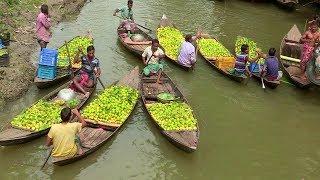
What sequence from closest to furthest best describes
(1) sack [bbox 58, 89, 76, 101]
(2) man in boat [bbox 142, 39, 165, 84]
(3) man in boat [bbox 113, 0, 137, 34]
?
(1) sack [bbox 58, 89, 76, 101]
(2) man in boat [bbox 142, 39, 165, 84]
(3) man in boat [bbox 113, 0, 137, 34]

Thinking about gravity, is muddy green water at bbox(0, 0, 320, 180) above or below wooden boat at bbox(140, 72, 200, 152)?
below

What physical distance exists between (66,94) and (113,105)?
1.43 metres

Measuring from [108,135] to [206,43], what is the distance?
7.18 meters

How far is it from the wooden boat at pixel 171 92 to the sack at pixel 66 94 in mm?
2089

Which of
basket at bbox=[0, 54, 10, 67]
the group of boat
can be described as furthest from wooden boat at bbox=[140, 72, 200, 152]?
basket at bbox=[0, 54, 10, 67]

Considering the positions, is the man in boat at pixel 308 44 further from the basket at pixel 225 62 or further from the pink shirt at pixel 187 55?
the pink shirt at pixel 187 55

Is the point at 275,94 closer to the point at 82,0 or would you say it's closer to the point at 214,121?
the point at 214,121

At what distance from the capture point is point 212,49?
53.0ft

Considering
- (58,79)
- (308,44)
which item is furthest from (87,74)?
(308,44)

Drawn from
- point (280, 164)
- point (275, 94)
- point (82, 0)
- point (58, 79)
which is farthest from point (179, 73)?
point (82, 0)

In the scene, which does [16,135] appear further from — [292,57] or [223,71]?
[292,57]

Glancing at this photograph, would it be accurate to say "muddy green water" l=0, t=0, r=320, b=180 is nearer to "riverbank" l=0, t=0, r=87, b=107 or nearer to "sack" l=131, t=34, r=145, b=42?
"riverbank" l=0, t=0, r=87, b=107

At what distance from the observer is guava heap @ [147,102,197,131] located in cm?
1116

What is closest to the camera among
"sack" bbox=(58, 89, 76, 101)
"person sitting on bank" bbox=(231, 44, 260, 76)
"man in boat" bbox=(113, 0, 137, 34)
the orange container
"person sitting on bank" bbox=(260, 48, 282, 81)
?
"sack" bbox=(58, 89, 76, 101)
